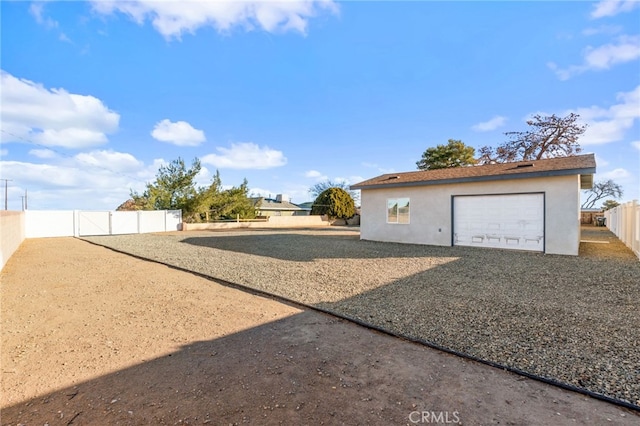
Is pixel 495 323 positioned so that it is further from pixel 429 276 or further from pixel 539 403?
pixel 429 276

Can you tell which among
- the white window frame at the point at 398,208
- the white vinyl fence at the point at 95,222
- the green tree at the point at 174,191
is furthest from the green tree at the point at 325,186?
the white window frame at the point at 398,208

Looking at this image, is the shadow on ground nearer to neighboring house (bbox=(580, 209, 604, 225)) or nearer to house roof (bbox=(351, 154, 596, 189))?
house roof (bbox=(351, 154, 596, 189))

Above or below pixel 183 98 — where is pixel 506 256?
below

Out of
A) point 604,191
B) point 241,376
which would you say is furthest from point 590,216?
point 241,376

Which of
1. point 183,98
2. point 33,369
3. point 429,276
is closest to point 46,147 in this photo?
point 183,98

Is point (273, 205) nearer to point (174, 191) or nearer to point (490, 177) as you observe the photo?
point (174, 191)

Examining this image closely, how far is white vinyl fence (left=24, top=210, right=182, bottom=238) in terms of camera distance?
1859cm

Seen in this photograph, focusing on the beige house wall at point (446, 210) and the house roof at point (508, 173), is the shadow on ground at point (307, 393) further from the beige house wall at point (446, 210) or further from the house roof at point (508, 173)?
the house roof at point (508, 173)

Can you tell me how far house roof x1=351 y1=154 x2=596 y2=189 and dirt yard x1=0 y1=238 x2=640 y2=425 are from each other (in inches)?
349

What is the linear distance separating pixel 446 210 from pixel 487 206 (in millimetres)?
1388

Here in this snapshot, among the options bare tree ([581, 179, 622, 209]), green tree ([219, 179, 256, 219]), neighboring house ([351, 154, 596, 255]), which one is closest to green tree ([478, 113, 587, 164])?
neighboring house ([351, 154, 596, 255])

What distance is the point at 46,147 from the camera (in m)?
18.8

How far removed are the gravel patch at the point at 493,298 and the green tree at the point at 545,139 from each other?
1743 cm

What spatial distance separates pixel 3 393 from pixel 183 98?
16027 mm
